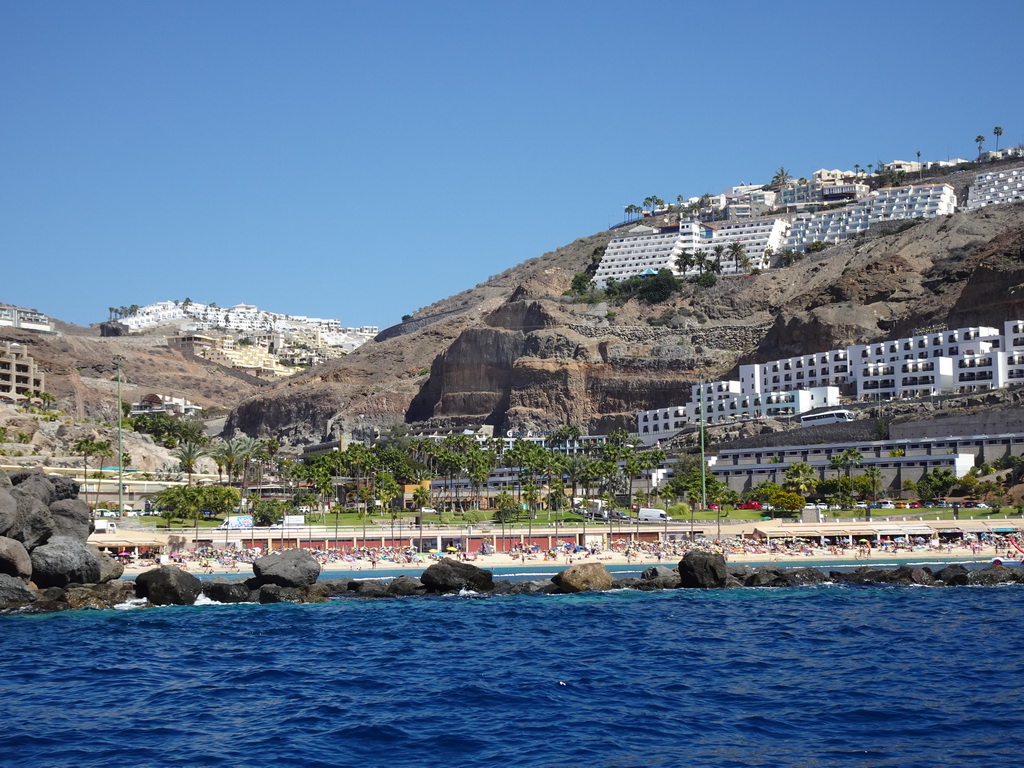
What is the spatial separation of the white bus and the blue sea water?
57610 mm

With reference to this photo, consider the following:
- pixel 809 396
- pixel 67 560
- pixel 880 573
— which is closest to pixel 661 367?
pixel 809 396

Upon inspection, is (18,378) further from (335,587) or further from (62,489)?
(335,587)

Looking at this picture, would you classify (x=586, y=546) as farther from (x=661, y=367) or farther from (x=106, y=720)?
(x=661, y=367)

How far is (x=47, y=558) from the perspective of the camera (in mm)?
54594

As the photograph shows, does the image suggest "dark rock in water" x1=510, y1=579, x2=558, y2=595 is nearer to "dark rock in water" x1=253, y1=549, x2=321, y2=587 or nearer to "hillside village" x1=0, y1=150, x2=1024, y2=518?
"dark rock in water" x1=253, y1=549, x2=321, y2=587

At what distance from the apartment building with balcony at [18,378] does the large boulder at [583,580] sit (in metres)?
92.5

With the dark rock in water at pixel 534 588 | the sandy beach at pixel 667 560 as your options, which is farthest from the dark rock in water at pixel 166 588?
the dark rock in water at pixel 534 588

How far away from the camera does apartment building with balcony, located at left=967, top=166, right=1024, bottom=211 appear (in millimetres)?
183375

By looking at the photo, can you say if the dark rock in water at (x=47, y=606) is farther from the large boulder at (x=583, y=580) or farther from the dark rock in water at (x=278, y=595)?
the large boulder at (x=583, y=580)

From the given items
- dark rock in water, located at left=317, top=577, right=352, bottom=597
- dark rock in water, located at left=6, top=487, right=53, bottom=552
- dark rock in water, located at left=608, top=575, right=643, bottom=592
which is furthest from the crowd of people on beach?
dark rock in water, located at left=6, top=487, right=53, bottom=552

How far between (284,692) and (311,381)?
508 ft

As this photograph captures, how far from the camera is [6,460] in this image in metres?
99.9

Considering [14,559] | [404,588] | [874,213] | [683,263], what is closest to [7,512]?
[14,559]

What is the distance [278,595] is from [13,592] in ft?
37.3
